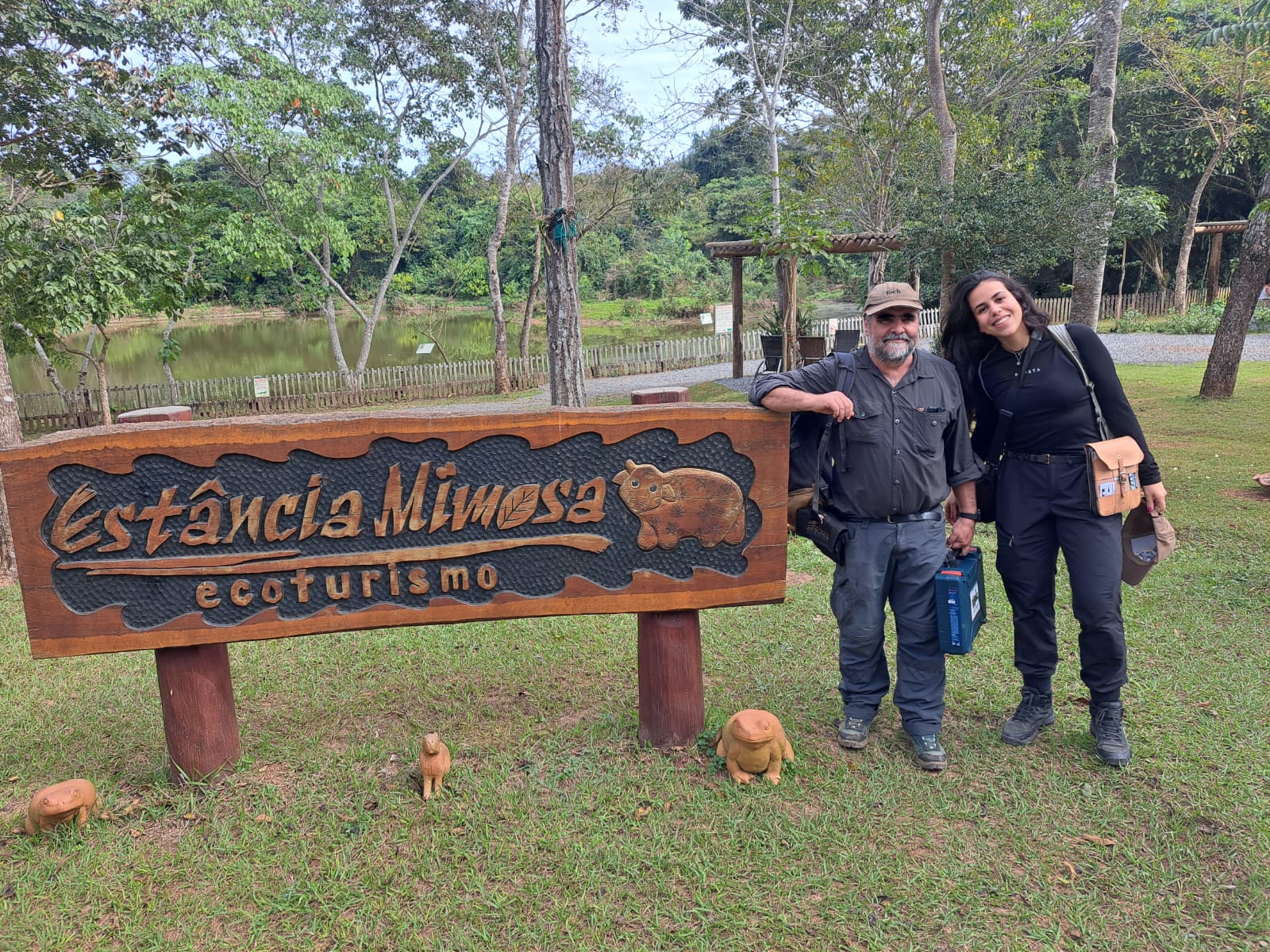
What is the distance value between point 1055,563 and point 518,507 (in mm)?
1859

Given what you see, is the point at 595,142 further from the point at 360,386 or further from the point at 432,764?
the point at 432,764

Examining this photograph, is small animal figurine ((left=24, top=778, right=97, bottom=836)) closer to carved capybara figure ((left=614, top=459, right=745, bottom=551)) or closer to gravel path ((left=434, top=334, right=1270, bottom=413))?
carved capybara figure ((left=614, top=459, right=745, bottom=551))

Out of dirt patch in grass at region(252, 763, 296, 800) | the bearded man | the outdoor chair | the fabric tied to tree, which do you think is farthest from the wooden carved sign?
the outdoor chair

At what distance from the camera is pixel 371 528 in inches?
110

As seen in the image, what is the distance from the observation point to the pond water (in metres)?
23.2

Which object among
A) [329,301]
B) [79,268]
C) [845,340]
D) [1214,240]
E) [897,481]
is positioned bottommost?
Result: [845,340]

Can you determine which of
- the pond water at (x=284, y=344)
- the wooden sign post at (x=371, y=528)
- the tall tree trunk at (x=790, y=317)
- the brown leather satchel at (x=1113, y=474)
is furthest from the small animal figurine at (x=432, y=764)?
the pond water at (x=284, y=344)

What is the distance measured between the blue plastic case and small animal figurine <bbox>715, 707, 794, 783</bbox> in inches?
25.2

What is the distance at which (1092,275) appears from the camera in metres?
9.30

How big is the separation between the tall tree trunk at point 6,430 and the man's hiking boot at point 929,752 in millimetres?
5214

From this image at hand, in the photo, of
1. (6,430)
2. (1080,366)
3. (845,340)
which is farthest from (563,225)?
(845,340)

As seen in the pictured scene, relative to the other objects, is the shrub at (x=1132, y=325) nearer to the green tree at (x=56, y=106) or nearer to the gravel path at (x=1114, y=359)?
the gravel path at (x=1114, y=359)

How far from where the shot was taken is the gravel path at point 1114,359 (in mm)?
14648

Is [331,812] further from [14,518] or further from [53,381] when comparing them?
[53,381]
